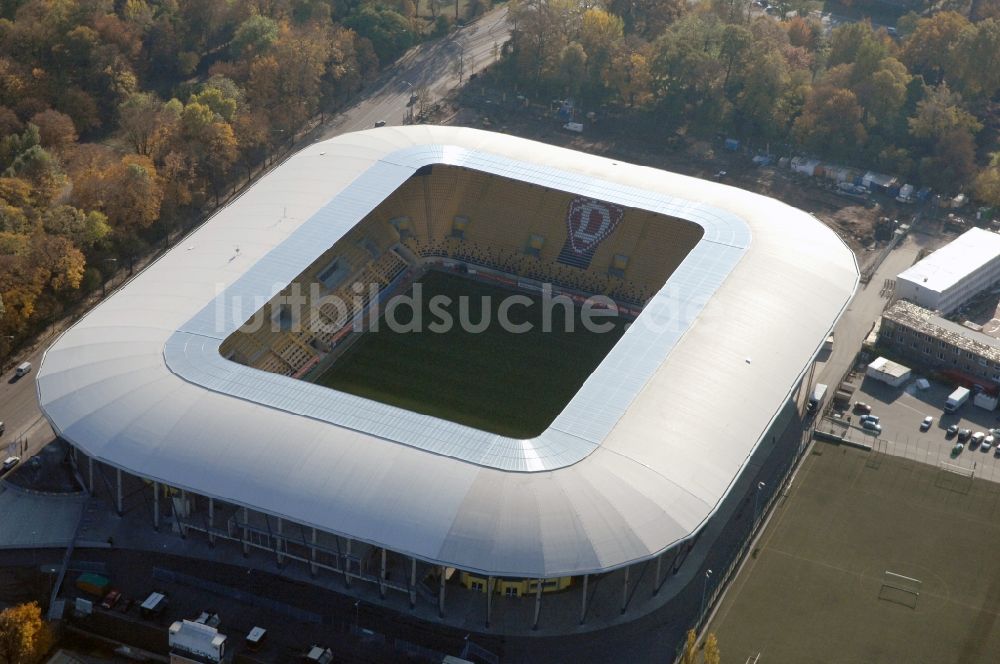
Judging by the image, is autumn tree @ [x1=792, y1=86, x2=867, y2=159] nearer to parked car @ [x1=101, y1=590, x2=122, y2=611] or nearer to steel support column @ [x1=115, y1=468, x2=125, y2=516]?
steel support column @ [x1=115, y1=468, x2=125, y2=516]

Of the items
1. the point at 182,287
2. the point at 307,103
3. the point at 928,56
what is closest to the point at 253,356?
the point at 182,287

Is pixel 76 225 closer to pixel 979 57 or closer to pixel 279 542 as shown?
pixel 279 542

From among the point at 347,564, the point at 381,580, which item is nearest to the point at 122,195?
the point at 347,564

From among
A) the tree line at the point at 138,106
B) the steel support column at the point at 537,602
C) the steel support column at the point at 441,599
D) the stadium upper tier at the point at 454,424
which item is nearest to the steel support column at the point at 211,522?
the stadium upper tier at the point at 454,424

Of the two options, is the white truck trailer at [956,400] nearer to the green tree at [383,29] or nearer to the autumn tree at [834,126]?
the autumn tree at [834,126]

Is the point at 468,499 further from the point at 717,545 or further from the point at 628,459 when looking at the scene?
the point at 717,545
